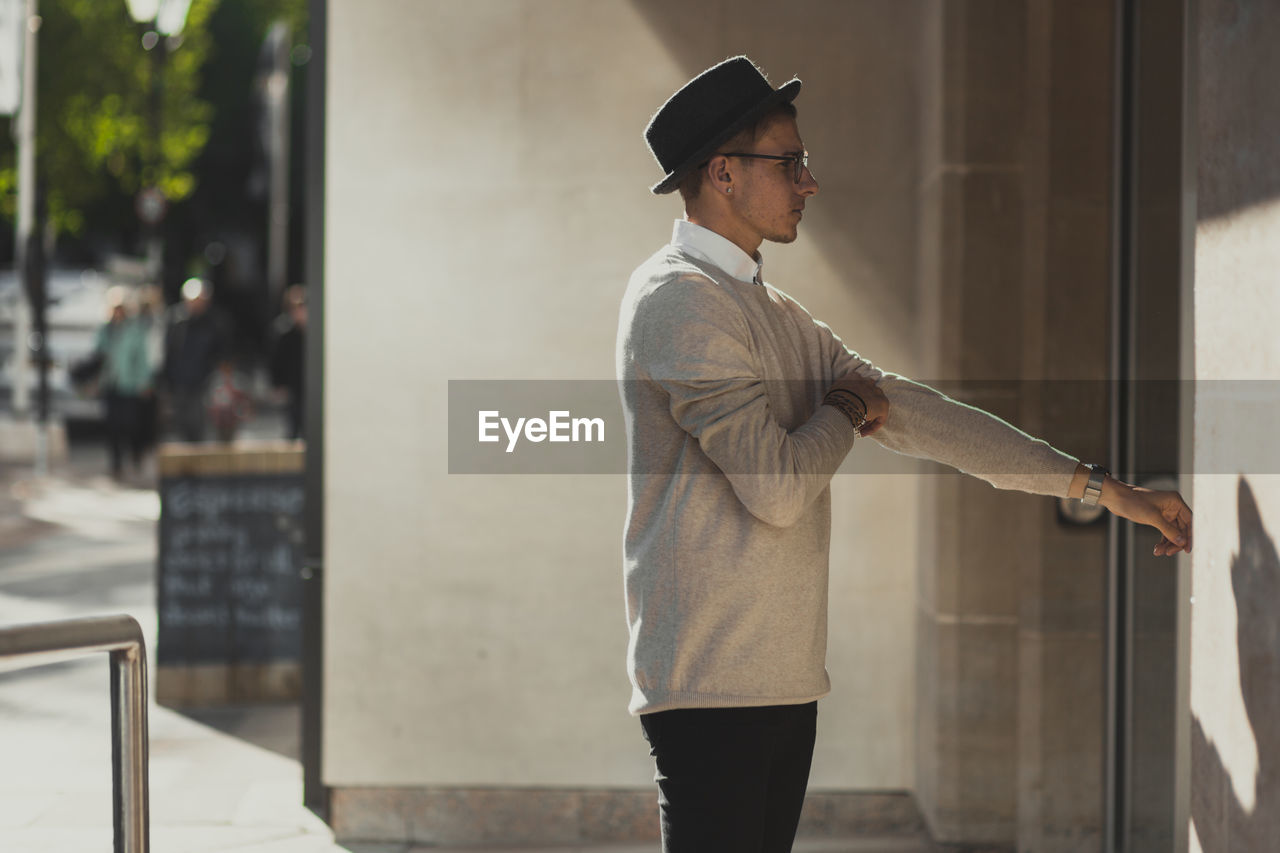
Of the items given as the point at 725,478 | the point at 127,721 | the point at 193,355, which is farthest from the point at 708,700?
the point at 193,355

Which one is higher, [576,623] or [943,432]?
[943,432]

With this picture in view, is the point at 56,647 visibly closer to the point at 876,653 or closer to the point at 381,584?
the point at 381,584

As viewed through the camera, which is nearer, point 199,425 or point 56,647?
point 56,647

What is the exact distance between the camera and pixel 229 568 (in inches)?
246

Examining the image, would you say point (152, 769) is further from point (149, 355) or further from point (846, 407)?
point (149, 355)

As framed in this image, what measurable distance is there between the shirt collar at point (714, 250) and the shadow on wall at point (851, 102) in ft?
6.74

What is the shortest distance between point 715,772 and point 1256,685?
33.5 inches

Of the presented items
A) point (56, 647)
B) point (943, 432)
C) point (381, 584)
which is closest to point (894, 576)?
point (381, 584)

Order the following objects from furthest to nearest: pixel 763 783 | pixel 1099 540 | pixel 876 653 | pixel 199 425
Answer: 1. pixel 199 425
2. pixel 876 653
3. pixel 1099 540
4. pixel 763 783

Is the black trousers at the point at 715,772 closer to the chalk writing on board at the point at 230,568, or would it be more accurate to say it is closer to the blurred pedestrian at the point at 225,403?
the chalk writing on board at the point at 230,568

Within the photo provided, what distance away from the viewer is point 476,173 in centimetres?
447

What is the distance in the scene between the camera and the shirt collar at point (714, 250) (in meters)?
2.40

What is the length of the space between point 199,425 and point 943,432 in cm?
1300

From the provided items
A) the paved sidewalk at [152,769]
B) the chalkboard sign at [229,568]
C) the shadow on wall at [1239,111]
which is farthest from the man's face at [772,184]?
the chalkboard sign at [229,568]
